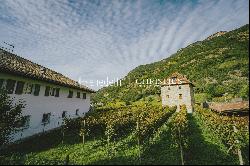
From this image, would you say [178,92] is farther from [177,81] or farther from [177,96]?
[177,81]

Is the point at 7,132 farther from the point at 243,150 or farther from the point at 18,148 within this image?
the point at 243,150

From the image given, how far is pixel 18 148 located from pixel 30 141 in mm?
2141

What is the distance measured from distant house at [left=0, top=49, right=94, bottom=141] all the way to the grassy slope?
253cm

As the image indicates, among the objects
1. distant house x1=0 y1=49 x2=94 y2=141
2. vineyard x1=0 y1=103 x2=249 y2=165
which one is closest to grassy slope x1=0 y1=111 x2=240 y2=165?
vineyard x1=0 y1=103 x2=249 y2=165

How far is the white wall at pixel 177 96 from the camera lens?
159 feet

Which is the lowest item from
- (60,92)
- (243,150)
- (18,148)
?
(18,148)

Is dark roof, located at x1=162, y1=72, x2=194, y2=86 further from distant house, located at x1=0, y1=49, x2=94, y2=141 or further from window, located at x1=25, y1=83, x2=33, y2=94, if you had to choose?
window, located at x1=25, y1=83, x2=33, y2=94

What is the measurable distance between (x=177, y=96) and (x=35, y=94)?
1382 inches

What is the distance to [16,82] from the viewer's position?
61.6 ft

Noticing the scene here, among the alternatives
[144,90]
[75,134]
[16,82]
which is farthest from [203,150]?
[144,90]

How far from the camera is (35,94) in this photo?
70.3 feet

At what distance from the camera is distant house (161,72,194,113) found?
4872 centimetres

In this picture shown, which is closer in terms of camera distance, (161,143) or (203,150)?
(203,150)

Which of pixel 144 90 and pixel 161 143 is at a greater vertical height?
pixel 144 90
